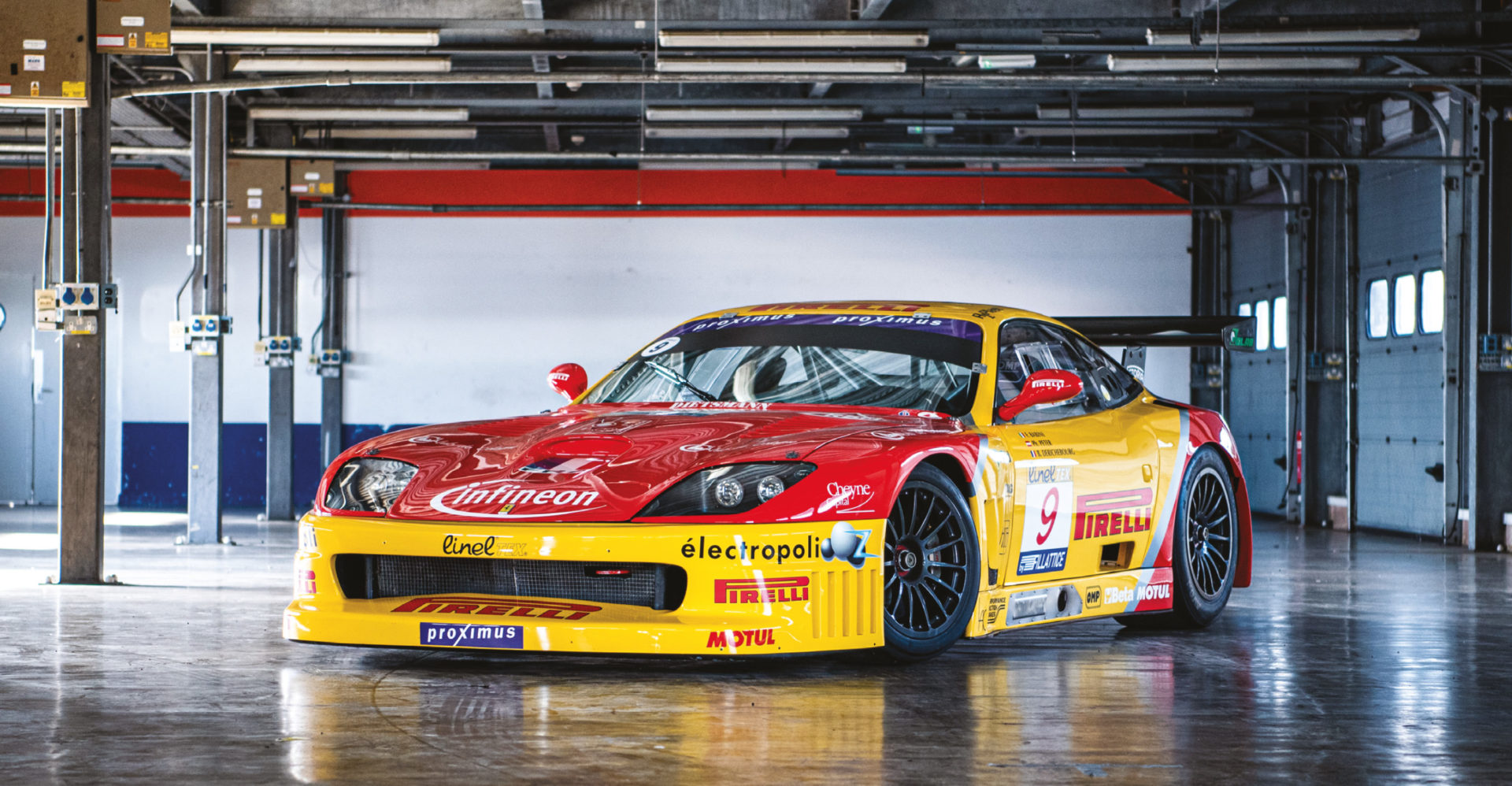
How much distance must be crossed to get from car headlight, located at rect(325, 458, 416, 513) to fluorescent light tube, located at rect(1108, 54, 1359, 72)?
8.16 m

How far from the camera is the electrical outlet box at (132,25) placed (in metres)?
9.00

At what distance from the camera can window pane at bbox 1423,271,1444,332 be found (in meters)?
14.2

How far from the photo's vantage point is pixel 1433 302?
47.1ft

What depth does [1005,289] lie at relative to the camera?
20.3 meters

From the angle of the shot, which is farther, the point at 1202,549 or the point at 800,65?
the point at 800,65

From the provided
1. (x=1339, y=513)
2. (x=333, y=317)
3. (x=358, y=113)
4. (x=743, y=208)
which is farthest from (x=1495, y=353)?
(x=333, y=317)

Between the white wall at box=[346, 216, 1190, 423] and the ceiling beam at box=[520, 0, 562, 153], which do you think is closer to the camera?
the ceiling beam at box=[520, 0, 562, 153]

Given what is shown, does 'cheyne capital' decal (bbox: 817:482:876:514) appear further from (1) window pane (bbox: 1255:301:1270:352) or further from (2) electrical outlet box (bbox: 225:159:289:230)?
(1) window pane (bbox: 1255:301:1270:352)

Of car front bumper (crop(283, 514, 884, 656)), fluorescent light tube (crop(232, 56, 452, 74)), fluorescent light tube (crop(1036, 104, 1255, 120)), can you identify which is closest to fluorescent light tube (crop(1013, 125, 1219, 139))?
fluorescent light tube (crop(1036, 104, 1255, 120))

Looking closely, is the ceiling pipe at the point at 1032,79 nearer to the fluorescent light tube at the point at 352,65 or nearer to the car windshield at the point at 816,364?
the fluorescent light tube at the point at 352,65

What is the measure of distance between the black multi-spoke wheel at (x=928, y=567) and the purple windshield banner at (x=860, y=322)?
926 mm

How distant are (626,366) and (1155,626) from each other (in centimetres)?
239

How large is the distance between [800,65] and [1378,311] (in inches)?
269

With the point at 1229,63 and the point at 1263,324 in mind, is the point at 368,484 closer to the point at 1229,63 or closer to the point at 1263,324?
the point at 1229,63
